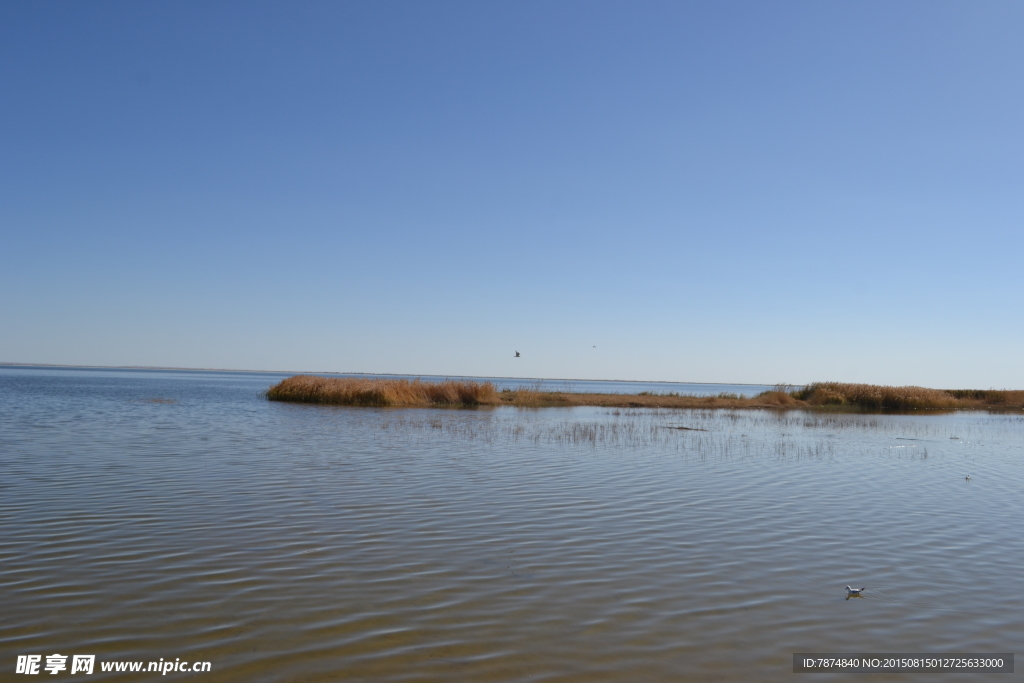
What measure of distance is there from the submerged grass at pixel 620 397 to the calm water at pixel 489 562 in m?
22.2

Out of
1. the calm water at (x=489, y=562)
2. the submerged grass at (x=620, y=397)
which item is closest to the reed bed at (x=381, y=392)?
the submerged grass at (x=620, y=397)

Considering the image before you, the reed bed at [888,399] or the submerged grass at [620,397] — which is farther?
the reed bed at [888,399]

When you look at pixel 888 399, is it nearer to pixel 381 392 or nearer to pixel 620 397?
pixel 620 397

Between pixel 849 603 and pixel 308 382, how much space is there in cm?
3750

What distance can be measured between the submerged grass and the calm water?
22178mm

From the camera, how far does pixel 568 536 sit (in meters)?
8.45

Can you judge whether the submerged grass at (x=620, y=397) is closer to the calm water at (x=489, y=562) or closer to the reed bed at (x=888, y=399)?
the reed bed at (x=888, y=399)

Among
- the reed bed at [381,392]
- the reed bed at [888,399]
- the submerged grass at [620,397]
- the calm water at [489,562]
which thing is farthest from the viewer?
the reed bed at [888,399]

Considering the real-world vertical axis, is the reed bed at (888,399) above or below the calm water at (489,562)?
above

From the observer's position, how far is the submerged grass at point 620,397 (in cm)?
3797

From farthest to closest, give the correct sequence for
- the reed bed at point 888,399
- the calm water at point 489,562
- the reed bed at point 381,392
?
the reed bed at point 888,399 < the reed bed at point 381,392 < the calm water at point 489,562

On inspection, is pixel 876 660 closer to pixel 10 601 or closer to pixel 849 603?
pixel 849 603

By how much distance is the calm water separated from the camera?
4.96 metres

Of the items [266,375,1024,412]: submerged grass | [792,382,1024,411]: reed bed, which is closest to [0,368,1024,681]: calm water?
[266,375,1024,412]: submerged grass
